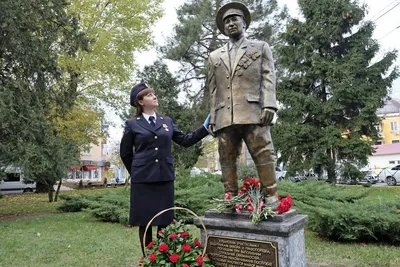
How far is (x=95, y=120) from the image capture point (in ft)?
63.3

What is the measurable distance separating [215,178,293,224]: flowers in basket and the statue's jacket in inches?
28.4

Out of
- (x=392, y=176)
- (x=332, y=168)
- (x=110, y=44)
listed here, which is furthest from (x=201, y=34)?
(x=392, y=176)

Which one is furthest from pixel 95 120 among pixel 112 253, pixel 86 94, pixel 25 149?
pixel 112 253

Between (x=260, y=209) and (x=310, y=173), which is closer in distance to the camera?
(x=260, y=209)

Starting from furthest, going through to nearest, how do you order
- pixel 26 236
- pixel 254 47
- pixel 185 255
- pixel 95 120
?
pixel 95 120 < pixel 26 236 < pixel 254 47 < pixel 185 255

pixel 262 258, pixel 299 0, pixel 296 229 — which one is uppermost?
pixel 299 0

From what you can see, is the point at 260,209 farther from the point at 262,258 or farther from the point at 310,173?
the point at 310,173

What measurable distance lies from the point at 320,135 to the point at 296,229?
45.2 feet

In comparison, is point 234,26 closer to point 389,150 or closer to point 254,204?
point 254,204

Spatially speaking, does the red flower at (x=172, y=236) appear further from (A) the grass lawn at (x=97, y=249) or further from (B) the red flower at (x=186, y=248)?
(A) the grass lawn at (x=97, y=249)

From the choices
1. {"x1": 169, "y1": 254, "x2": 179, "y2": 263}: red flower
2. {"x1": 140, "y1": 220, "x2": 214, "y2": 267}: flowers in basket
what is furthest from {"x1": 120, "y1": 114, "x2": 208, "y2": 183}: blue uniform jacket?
{"x1": 169, "y1": 254, "x2": 179, "y2": 263}: red flower

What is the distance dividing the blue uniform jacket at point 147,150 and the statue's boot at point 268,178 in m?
0.91

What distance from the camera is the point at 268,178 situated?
3.48 m

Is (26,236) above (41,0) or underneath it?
underneath
